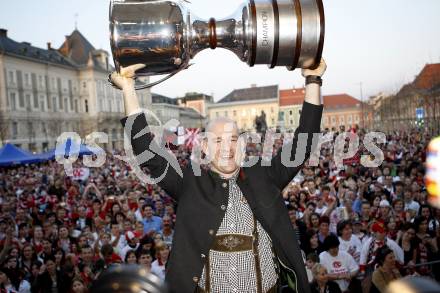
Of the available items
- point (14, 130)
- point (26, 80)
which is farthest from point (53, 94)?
point (14, 130)

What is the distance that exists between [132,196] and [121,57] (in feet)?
31.5

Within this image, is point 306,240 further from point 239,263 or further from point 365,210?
point 239,263

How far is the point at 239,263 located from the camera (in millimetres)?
2467

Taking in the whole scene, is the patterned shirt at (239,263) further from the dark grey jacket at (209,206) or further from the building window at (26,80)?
the building window at (26,80)

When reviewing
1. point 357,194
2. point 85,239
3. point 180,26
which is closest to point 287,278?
point 180,26

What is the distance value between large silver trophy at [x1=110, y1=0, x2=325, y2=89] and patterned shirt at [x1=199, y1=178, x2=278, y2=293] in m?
0.97

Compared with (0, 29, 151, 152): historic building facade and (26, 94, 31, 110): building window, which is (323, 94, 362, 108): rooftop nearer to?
(0, 29, 151, 152): historic building facade

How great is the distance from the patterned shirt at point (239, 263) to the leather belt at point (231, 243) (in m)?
0.02

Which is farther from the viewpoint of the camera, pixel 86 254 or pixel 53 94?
pixel 53 94

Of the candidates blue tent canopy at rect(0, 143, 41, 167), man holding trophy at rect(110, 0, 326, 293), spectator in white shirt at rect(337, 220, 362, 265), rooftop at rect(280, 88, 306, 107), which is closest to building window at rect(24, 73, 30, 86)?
blue tent canopy at rect(0, 143, 41, 167)

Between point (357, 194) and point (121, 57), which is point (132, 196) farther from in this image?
point (121, 57)

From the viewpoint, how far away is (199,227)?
2.49 meters

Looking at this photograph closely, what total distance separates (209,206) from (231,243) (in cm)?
25

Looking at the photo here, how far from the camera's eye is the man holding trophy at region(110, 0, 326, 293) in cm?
204
